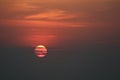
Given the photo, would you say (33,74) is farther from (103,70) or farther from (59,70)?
(103,70)

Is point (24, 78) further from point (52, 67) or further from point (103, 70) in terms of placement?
point (103, 70)

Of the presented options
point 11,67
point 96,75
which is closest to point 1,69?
point 11,67

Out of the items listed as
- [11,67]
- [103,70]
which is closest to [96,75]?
[103,70]

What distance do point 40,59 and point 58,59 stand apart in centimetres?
120

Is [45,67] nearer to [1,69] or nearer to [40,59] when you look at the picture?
[40,59]

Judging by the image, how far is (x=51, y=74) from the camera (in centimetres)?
3406

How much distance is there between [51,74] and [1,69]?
3060 mm

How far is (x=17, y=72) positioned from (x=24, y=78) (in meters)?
0.59

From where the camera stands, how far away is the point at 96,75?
3472 cm

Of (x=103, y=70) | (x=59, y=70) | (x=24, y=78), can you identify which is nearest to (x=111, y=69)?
(x=103, y=70)

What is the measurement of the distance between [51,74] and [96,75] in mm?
2844

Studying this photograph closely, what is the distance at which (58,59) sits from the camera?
33875 millimetres

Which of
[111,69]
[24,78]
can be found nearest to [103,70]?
[111,69]

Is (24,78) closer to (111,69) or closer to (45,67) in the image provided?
(45,67)
